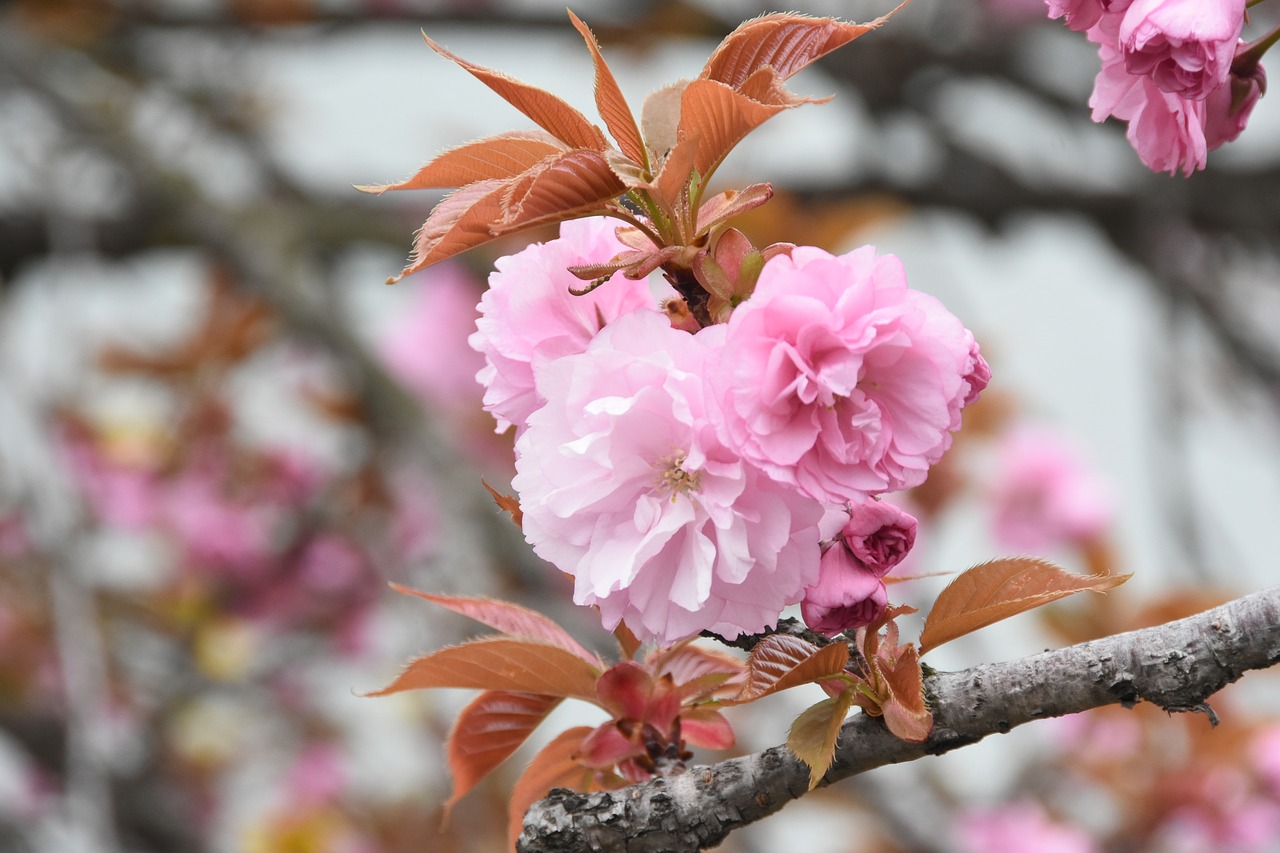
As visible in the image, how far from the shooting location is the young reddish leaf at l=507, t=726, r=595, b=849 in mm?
671

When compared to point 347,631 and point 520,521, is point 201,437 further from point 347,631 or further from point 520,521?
point 520,521

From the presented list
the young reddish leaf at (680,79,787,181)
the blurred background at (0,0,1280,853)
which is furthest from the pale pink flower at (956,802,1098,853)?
the young reddish leaf at (680,79,787,181)

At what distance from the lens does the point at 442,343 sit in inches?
118

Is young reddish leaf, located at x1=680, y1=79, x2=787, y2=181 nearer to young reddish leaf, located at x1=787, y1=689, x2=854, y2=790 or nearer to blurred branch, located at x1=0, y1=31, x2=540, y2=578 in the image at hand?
young reddish leaf, located at x1=787, y1=689, x2=854, y2=790

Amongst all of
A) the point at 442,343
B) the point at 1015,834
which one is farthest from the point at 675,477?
the point at 442,343

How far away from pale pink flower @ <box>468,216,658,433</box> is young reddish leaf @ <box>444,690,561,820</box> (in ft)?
0.54

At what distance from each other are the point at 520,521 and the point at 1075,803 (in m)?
1.95

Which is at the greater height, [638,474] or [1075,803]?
[638,474]

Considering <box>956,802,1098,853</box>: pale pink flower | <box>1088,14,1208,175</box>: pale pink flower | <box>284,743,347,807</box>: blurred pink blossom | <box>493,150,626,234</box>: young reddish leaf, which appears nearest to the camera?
<box>493,150,626,234</box>: young reddish leaf

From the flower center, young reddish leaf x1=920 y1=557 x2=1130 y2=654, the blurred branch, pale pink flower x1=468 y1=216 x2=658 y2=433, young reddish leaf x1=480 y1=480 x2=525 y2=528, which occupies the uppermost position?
pale pink flower x1=468 y1=216 x2=658 y2=433

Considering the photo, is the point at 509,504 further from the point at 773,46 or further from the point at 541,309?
the point at 773,46

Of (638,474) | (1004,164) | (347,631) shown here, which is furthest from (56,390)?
(638,474)

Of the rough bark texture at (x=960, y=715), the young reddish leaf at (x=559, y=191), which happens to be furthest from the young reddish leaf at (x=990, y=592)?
the young reddish leaf at (x=559, y=191)

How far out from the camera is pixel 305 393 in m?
2.69
